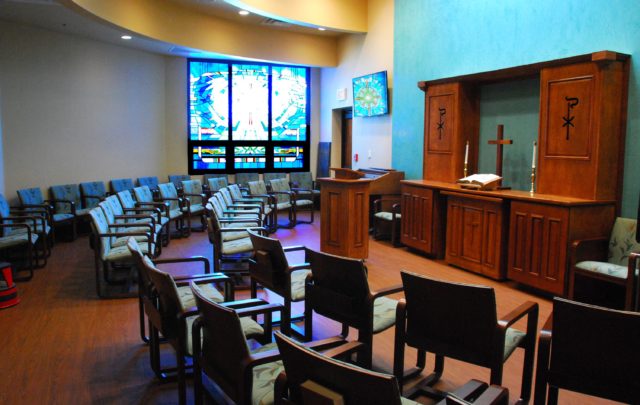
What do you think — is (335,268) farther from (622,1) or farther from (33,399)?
(622,1)

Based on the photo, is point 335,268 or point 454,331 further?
point 335,268

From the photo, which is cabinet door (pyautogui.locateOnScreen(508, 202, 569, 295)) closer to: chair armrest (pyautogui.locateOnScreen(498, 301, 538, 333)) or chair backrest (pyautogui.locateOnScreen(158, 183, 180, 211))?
chair armrest (pyautogui.locateOnScreen(498, 301, 538, 333))

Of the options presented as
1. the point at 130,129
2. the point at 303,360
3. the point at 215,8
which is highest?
the point at 215,8

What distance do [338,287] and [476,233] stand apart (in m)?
3.16

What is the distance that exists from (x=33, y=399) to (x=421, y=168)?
5722mm

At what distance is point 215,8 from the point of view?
824 cm

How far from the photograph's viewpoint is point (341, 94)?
9.96m

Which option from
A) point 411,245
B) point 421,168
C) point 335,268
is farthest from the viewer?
point 421,168

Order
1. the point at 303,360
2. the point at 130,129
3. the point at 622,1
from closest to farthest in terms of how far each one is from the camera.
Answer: the point at 303,360 → the point at 622,1 → the point at 130,129

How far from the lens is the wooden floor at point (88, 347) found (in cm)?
297

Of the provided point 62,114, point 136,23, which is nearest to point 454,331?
point 136,23

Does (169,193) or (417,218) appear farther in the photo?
(169,193)

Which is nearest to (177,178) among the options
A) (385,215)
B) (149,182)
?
(149,182)

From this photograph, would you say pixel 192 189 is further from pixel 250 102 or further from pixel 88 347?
pixel 88 347
